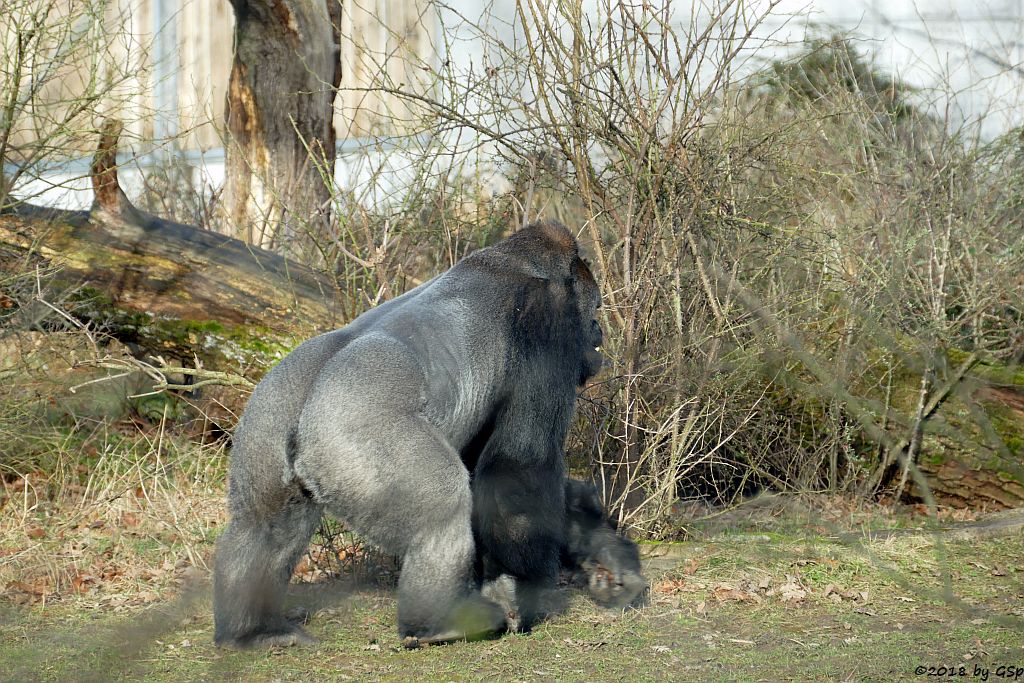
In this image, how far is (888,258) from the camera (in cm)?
537

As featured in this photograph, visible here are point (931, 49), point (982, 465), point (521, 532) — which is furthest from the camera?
point (931, 49)

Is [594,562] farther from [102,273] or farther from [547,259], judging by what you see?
[102,273]

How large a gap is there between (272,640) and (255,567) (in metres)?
0.29

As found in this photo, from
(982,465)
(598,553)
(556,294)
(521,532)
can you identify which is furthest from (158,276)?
(982,465)

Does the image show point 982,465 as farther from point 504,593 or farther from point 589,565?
point 504,593

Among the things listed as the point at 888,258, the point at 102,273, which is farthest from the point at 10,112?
the point at 888,258

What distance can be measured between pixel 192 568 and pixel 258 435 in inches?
53.3

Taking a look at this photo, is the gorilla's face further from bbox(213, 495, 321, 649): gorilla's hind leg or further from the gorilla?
bbox(213, 495, 321, 649): gorilla's hind leg

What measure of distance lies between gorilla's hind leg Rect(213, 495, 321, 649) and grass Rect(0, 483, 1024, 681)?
89 mm

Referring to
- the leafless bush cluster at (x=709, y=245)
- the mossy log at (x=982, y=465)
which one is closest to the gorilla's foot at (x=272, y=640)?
the leafless bush cluster at (x=709, y=245)

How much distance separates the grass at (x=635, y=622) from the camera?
128 inches

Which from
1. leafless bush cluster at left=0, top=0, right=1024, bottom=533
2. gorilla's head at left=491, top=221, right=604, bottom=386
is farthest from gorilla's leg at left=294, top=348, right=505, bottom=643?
leafless bush cluster at left=0, top=0, right=1024, bottom=533

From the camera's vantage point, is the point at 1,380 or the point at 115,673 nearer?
the point at 115,673

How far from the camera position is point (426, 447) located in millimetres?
3289
